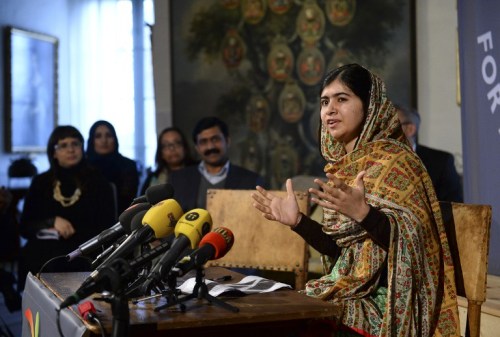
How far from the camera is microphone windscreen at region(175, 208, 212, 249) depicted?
2.03 m

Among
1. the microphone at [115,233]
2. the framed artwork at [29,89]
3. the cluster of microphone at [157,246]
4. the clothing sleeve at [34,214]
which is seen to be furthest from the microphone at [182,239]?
the framed artwork at [29,89]

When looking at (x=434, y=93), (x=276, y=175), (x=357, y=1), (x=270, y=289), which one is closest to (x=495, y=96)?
(x=270, y=289)

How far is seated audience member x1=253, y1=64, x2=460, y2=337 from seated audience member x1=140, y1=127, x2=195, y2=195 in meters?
3.08

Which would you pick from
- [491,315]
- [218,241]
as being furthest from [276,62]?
[218,241]

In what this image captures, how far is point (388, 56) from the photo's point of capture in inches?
253

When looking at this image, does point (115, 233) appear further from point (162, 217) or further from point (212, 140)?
point (212, 140)

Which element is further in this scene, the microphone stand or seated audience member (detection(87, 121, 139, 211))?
seated audience member (detection(87, 121, 139, 211))

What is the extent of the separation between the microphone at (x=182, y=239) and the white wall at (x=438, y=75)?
14.1ft

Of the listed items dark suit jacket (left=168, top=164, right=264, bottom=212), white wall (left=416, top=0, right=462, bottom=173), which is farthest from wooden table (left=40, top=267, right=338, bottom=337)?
white wall (left=416, top=0, right=462, bottom=173)

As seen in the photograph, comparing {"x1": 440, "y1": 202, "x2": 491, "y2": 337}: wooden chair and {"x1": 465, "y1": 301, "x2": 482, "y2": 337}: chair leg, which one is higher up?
{"x1": 440, "y1": 202, "x2": 491, "y2": 337}: wooden chair

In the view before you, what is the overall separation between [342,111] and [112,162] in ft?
11.1

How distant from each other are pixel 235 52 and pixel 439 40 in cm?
218

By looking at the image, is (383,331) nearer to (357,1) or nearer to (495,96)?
(495,96)

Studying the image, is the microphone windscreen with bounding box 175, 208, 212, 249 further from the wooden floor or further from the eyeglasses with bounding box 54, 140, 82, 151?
the eyeglasses with bounding box 54, 140, 82, 151
